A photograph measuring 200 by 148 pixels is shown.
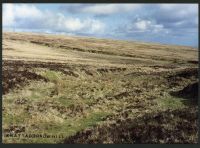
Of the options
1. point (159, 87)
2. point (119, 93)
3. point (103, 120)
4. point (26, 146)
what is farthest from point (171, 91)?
point (26, 146)

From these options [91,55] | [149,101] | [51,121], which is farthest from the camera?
[91,55]

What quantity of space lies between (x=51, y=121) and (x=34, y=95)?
260cm

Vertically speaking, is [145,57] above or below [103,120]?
above

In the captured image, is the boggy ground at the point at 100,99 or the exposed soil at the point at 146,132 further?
the boggy ground at the point at 100,99

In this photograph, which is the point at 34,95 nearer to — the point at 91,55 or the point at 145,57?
the point at 91,55

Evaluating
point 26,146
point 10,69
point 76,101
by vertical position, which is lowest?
point 26,146

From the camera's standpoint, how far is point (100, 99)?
89.4 feet

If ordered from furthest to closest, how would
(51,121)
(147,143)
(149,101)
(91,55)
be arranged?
(91,55), (149,101), (51,121), (147,143)

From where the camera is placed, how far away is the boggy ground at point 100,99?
23.8 m

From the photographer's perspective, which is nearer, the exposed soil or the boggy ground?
the exposed soil

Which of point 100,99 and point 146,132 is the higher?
point 100,99

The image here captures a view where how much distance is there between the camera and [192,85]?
2727 cm

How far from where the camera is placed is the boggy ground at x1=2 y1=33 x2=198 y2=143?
78.2 ft

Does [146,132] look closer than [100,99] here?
Yes
